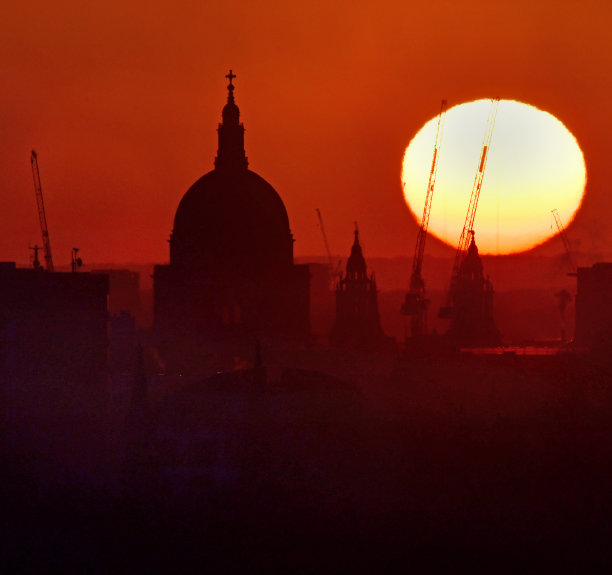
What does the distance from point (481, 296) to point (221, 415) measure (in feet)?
273

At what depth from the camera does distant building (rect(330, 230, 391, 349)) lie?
171375mm

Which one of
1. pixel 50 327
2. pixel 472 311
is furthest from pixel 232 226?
pixel 472 311

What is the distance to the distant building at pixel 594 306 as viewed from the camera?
16550cm

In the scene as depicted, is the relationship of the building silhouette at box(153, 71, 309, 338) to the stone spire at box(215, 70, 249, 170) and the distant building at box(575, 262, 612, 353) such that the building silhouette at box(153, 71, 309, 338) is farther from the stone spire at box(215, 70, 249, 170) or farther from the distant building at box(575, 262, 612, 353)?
the distant building at box(575, 262, 612, 353)

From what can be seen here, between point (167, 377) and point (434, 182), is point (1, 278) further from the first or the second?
point (434, 182)

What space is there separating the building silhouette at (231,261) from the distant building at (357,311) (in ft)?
47.9

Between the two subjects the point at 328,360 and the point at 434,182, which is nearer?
the point at 328,360

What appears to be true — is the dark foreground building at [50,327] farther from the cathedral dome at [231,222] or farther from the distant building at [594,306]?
the distant building at [594,306]

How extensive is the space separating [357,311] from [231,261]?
2423 cm

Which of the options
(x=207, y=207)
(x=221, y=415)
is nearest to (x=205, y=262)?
(x=207, y=207)

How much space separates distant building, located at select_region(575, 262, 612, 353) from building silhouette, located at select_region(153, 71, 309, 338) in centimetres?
2608

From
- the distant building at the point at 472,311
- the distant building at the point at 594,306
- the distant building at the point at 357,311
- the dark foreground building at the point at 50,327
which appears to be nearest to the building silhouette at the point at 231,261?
the distant building at the point at 357,311

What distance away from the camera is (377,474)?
4122 inches

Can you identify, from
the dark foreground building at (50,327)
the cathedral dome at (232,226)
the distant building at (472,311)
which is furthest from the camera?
the distant building at (472,311)
